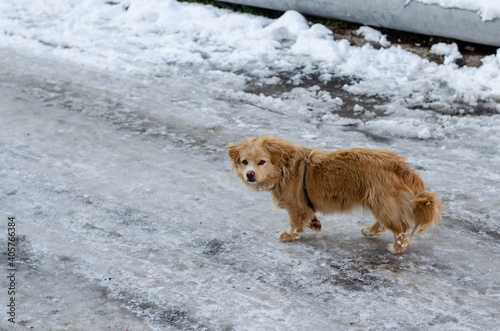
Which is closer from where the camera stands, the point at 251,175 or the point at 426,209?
the point at 426,209

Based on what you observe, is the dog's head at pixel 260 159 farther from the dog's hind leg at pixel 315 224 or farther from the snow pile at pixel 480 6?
the snow pile at pixel 480 6

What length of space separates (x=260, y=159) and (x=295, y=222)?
27.7 inches

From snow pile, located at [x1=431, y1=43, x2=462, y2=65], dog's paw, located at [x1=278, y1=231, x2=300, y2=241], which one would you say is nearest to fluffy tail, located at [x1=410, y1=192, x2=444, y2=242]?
dog's paw, located at [x1=278, y1=231, x2=300, y2=241]

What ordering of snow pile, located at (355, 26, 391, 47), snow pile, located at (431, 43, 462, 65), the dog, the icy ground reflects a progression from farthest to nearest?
snow pile, located at (355, 26, 391, 47) < snow pile, located at (431, 43, 462, 65) < the dog < the icy ground

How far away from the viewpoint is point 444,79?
828cm

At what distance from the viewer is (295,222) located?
521 cm

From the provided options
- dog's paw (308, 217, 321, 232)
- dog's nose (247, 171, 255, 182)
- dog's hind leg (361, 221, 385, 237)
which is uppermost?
dog's nose (247, 171, 255, 182)

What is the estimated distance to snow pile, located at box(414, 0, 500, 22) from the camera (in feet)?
26.9

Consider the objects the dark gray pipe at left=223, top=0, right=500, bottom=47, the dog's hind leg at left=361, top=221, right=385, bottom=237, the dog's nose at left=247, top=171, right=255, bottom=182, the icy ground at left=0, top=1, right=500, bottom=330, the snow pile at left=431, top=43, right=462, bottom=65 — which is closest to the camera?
the icy ground at left=0, top=1, right=500, bottom=330

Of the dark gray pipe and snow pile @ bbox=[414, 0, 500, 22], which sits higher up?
snow pile @ bbox=[414, 0, 500, 22]

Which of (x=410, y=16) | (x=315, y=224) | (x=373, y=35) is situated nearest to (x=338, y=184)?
(x=315, y=224)

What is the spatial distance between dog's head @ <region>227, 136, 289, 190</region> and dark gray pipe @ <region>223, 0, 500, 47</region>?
192 inches

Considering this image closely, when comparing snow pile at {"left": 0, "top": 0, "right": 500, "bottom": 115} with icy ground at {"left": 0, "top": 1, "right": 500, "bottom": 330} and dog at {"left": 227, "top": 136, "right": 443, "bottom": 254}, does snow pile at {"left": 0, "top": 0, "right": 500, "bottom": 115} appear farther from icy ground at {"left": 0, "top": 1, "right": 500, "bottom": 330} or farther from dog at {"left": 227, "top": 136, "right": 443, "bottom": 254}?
dog at {"left": 227, "top": 136, "right": 443, "bottom": 254}

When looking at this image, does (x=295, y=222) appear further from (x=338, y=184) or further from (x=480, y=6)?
(x=480, y=6)
